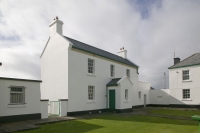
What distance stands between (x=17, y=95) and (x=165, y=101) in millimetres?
22813

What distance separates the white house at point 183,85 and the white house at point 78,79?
979 centimetres

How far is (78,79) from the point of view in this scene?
628 inches

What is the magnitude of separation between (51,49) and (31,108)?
A: 702 cm

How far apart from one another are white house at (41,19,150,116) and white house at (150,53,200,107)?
32.1ft

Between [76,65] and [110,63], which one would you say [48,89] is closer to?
[76,65]

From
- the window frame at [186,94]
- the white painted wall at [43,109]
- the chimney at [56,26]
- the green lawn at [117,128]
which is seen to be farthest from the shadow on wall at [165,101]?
the white painted wall at [43,109]

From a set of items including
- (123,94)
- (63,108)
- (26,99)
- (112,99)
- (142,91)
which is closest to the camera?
(26,99)

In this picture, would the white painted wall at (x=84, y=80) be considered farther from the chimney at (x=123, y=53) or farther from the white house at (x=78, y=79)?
the chimney at (x=123, y=53)

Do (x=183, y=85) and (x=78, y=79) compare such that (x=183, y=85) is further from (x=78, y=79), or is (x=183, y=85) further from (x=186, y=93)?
(x=78, y=79)

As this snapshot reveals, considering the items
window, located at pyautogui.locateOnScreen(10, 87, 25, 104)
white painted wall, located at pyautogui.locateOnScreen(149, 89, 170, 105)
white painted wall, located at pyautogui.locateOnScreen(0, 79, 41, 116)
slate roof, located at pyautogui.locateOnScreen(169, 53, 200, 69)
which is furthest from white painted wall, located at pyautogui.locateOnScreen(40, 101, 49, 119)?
slate roof, located at pyautogui.locateOnScreen(169, 53, 200, 69)

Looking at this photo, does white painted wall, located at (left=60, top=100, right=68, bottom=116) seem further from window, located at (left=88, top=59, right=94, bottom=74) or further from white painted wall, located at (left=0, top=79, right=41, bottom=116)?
window, located at (left=88, top=59, right=94, bottom=74)

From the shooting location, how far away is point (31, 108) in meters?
12.6

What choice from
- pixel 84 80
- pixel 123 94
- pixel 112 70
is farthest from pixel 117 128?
pixel 112 70

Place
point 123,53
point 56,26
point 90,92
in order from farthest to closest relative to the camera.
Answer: point 123,53, point 90,92, point 56,26
